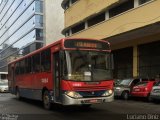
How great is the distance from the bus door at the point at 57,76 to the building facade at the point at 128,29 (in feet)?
35.4

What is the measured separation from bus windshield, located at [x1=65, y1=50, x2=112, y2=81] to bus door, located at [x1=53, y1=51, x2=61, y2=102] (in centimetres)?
75

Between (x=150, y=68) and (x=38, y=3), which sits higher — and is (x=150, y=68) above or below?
below

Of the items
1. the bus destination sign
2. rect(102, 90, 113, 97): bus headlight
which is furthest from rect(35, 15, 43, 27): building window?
rect(102, 90, 113, 97): bus headlight

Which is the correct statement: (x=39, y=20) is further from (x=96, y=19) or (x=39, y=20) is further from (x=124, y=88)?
(x=124, y=88)

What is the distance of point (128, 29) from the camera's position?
28.2 metres

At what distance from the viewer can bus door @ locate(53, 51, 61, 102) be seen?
1483 cm

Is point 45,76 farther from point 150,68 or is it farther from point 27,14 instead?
point 27,14

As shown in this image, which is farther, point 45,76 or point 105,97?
point 45,76

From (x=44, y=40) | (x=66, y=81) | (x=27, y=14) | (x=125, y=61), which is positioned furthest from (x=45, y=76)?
(x=27, y=14)

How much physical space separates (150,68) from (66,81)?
53.2 ft

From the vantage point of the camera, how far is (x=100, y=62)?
586 inches

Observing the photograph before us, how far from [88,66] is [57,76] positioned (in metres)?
1.53

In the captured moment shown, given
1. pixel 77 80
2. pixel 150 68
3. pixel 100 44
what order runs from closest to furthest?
pixel 77 80, pixel 100 44, pixel 150 68

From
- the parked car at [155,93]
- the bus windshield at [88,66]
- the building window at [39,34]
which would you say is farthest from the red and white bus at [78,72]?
the building window at [39,34]
